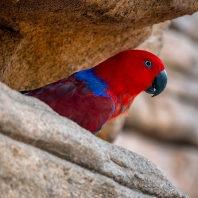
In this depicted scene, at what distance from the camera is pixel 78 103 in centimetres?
212

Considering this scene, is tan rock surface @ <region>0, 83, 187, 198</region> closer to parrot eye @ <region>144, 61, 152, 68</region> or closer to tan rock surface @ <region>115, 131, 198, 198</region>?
parrot eye @ <region>144, 61, 152, 68</region>

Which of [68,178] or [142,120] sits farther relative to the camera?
[142,120]

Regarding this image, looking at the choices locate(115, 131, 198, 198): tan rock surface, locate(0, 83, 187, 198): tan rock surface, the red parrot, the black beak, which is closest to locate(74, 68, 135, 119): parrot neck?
the red parrot

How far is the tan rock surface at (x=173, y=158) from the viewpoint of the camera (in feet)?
17.4

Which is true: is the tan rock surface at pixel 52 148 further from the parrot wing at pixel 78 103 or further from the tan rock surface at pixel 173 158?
the tan rock surface at pixel 173 158

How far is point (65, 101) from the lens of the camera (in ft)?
6.97

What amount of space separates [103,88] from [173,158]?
326 cm

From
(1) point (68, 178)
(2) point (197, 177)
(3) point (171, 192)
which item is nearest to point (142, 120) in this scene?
(2) point (197, 177)

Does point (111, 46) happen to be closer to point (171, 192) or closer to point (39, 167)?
point (171, 192)

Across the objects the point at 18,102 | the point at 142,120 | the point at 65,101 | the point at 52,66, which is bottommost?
the point at 18,102

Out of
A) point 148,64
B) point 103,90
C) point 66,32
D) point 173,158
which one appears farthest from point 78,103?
point 173,158

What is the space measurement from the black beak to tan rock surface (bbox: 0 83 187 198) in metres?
0.80

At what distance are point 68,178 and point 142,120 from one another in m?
3.89

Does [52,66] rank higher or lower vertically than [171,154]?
lower
